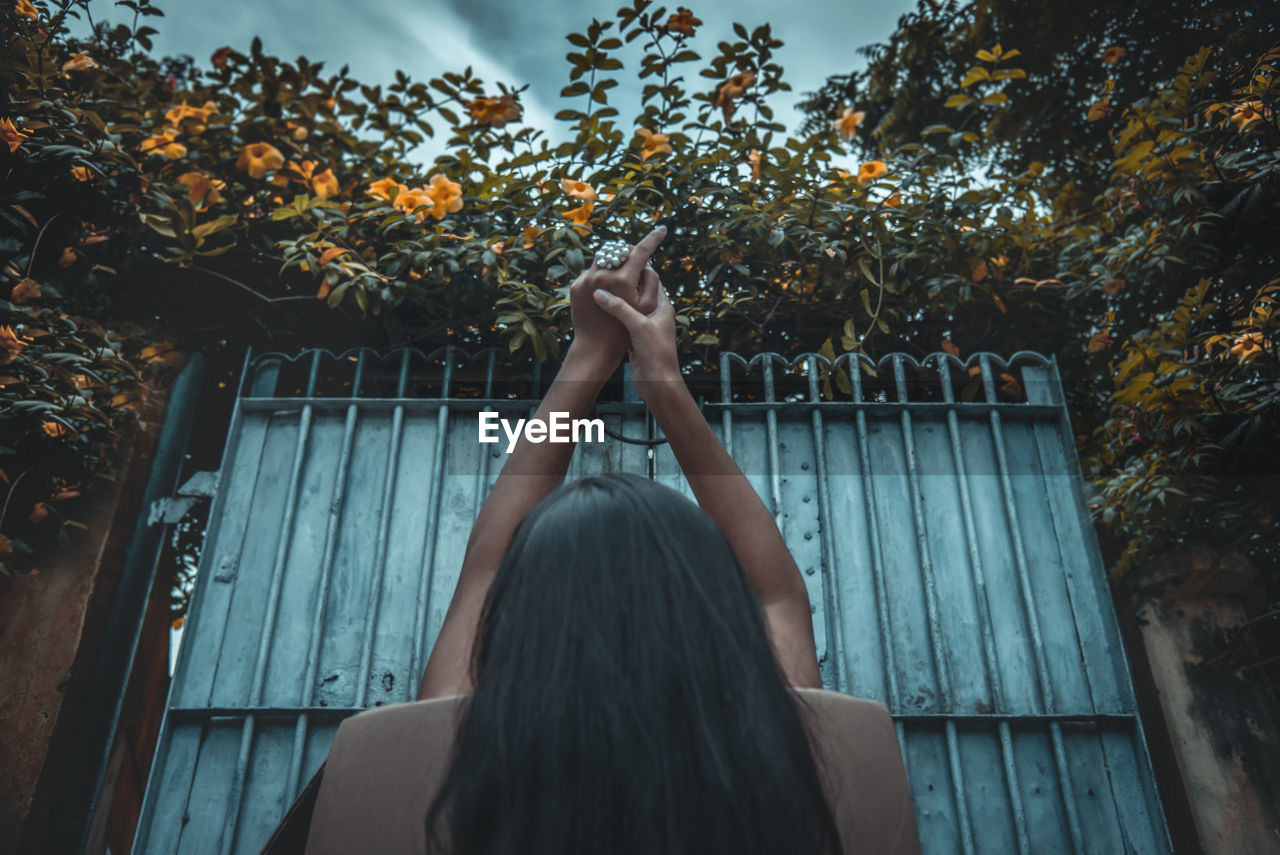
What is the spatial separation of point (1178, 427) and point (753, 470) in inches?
51.3

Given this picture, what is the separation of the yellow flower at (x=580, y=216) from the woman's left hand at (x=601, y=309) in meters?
1.31

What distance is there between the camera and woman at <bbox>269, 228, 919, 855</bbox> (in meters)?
0.81

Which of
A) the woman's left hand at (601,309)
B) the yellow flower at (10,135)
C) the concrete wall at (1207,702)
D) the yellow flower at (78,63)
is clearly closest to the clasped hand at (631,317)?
the woman's left hand at (601,309)

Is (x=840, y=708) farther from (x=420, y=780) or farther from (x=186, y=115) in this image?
(x=186, y=115)

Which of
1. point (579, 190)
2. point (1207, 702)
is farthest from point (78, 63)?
point (1207, 702)

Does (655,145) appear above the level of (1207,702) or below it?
above

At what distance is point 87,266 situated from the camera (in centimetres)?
268

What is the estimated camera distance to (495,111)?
289 cm

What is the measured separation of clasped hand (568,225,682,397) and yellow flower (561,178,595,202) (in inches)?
52.0

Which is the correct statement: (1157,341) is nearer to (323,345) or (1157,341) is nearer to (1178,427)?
(1178,427)

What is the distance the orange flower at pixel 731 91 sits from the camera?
290 cm

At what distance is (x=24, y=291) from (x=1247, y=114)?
12.8 feet

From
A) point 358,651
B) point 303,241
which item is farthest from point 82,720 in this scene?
point 303,241

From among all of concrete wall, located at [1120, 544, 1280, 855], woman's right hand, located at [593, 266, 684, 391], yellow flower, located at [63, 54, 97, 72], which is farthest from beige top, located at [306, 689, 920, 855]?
yellow flower, located at [63, 54, 97, 72]
